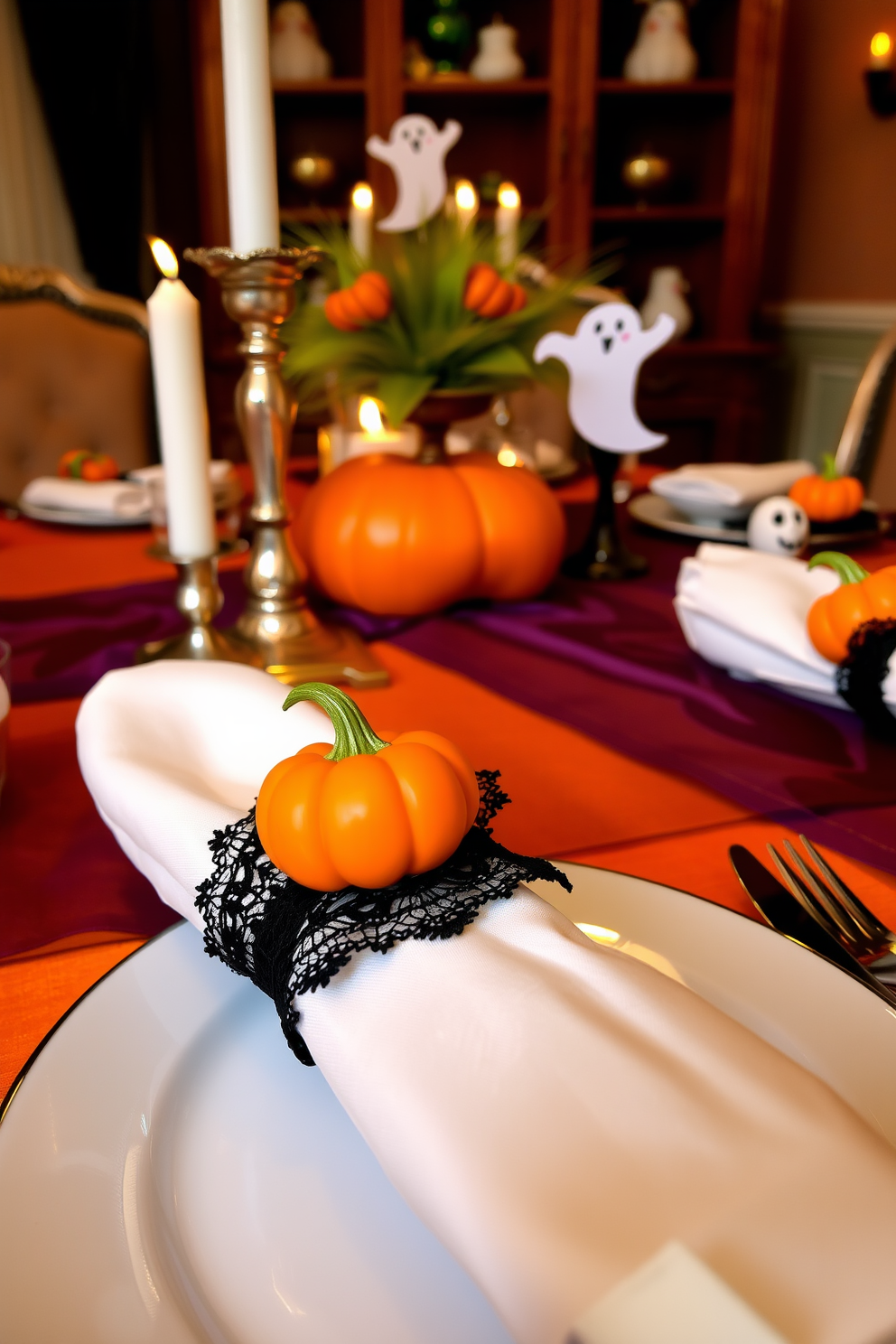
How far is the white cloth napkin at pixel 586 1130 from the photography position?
23 cm

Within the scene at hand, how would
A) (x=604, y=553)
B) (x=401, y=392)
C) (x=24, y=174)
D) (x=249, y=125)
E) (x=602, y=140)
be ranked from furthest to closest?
(x=602, y=140) → (x=24, y=174) → (x=604, y=553) → (x=401, y=392) → (x=249, y=125)

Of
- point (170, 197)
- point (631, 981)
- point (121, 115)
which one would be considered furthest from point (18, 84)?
point (631, 981)

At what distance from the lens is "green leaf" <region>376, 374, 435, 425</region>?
3.01 ft

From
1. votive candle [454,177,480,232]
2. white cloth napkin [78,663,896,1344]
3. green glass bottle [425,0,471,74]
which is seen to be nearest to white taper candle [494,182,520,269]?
votive candle [454,177,480,232]

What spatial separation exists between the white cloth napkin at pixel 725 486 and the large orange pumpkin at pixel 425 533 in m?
0.25

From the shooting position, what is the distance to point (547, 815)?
1.94 feet

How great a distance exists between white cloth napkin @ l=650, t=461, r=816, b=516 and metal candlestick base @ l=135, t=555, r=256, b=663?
0.61 meters

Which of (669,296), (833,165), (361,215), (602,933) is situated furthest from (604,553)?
(833,165)

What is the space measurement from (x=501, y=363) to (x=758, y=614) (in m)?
0.37

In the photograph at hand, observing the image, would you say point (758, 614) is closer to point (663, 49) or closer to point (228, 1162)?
point (228, 1162)

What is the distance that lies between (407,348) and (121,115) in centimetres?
237

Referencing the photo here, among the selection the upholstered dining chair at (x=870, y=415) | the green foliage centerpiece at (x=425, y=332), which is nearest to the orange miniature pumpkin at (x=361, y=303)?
the green foliage centerpiece at (x=425, y=332)

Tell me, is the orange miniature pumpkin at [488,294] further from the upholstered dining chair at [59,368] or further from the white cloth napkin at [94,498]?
the upholstered dining chair at [59,368]

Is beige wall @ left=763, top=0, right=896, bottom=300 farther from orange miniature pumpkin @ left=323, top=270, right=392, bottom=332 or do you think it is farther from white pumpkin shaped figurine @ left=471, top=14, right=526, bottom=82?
orange miniature pumpkin @ left=323, top=270, right=392, bottom=332
